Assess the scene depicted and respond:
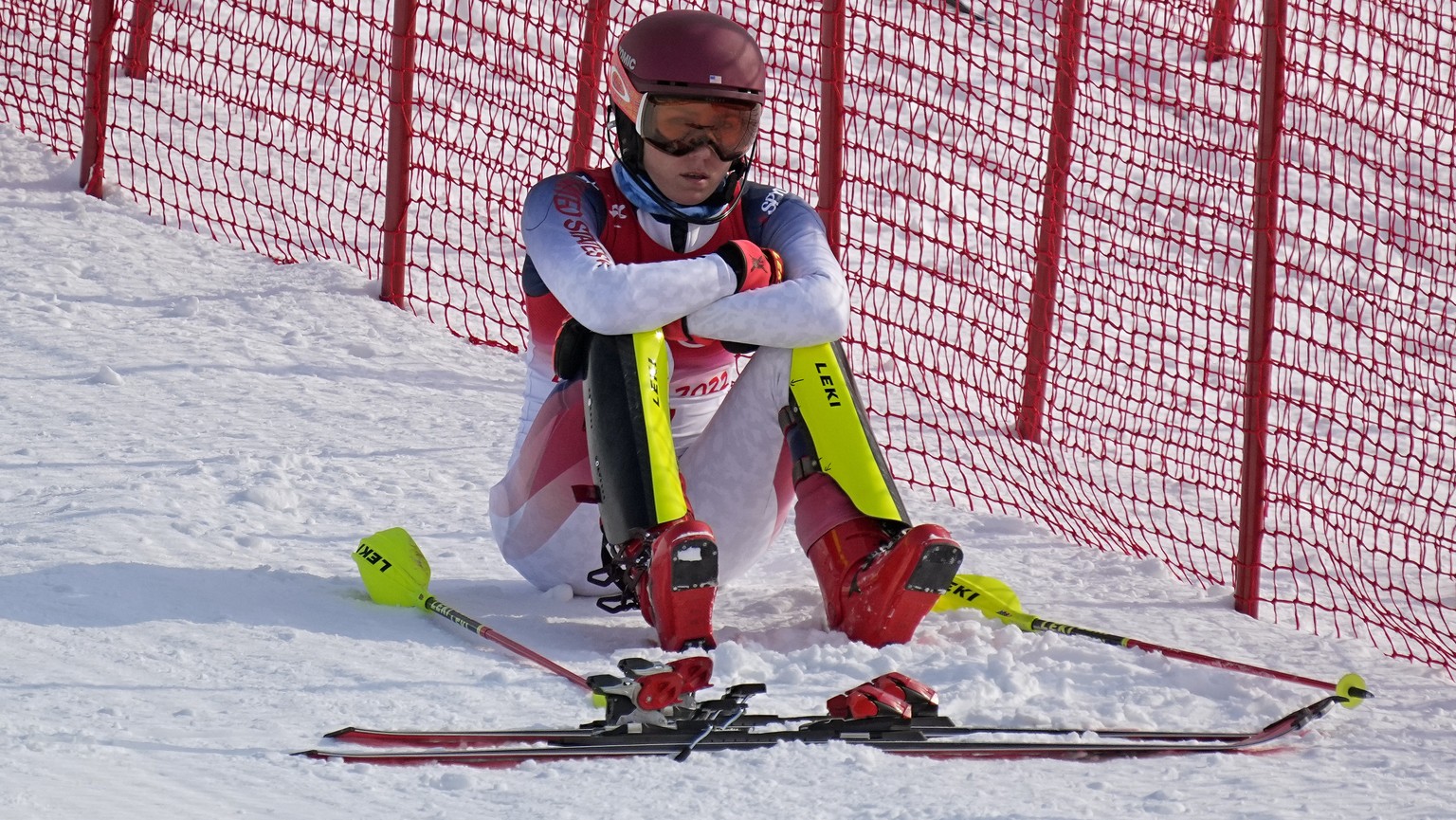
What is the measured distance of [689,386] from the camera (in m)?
4.03

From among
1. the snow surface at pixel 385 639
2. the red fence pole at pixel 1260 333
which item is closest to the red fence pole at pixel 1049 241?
the snow surface at pixel 385 639

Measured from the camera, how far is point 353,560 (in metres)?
3.99

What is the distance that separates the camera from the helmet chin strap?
12.8 ft

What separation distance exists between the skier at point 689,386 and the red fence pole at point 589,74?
241cm

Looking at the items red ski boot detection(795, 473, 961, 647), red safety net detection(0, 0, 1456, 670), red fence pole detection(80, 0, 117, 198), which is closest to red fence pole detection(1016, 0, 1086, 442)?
red safety net detection(0, 0, 1456, 670)

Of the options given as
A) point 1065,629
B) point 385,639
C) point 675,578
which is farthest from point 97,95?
point 1065,629

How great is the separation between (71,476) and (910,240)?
4.37m

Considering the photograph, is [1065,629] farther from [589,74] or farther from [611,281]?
[589,74]

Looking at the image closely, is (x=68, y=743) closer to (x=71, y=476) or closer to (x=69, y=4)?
(x=71, y=476)

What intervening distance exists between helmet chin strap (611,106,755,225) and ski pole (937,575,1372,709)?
0.95m

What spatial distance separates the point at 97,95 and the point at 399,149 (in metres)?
1.27

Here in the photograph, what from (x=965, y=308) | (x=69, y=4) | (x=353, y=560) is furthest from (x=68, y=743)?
(x=69, y=4)

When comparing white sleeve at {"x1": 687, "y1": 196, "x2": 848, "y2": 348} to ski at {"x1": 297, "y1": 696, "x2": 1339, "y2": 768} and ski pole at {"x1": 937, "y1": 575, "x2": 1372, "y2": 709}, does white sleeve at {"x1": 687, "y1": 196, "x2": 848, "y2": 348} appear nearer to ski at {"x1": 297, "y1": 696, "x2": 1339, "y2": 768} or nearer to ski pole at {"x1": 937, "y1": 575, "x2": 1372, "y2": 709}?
ski pole at {"x1": 937, "y1": 575, "x2": 1372, "y2": 709}

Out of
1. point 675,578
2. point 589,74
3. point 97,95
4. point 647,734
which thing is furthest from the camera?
point 97,95
